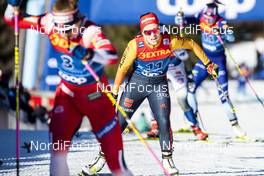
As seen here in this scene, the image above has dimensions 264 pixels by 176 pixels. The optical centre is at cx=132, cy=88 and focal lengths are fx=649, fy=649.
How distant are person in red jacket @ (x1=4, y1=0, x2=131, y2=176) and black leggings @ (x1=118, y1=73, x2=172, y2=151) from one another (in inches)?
66.1

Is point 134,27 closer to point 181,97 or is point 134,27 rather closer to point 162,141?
point 181,97

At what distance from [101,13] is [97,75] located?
15.0 metres

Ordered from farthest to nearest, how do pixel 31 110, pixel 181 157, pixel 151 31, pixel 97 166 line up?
pixel 31 110 → pixel 181 157 → pixel 97 166 → pixel 151 31

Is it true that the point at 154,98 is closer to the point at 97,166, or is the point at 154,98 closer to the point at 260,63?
the point at 97,166

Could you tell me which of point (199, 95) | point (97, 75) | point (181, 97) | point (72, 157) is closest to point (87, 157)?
point (72, 157)

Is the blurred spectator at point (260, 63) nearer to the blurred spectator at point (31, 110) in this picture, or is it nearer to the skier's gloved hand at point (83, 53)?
the blurred spectator at point (31, 110)

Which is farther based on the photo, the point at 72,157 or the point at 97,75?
the point at 72,157

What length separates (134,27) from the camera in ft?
148

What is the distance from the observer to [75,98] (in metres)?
5.80

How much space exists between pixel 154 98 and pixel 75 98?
190 centimetres

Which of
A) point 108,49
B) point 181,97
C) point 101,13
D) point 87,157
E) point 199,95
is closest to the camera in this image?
point 108,49

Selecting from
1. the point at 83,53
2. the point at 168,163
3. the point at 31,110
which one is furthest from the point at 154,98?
the point at 31,110

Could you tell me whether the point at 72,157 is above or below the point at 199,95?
above

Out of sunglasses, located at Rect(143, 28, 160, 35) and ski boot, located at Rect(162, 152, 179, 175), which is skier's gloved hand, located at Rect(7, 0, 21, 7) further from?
ski boot, located at Rect(162, 152, 179, 175)
